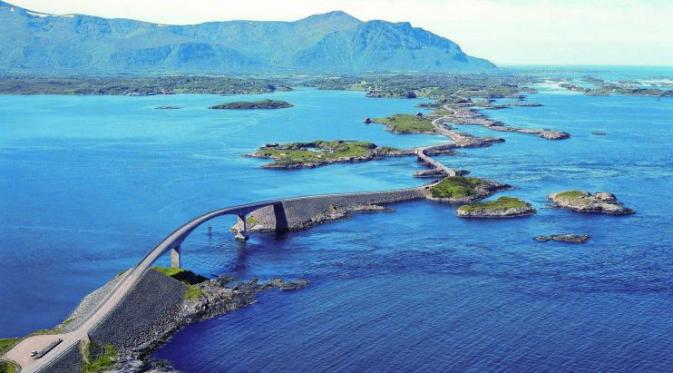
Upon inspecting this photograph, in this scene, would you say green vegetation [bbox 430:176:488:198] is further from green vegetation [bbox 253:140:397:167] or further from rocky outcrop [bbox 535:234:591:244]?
green vegetation [bbox 253:140:397:167]

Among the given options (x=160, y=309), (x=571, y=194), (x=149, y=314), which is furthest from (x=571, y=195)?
(x=149, y=314)

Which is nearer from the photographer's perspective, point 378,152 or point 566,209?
point 566,209

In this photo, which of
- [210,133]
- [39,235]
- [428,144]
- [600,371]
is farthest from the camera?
[210,133]

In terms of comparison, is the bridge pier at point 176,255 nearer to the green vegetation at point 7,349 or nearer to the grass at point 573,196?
the green vegetation at point 7,349

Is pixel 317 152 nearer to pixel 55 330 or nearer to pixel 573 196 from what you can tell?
pixel 573 196

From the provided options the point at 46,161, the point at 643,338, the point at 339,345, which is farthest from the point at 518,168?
the point at 46,161

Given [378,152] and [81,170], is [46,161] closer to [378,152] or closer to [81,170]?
[81,170]
